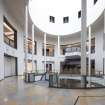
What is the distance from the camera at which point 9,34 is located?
16938 mm

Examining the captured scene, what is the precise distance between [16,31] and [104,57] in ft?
32.0

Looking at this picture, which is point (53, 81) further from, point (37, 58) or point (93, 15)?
point (37, 58)

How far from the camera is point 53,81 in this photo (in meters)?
9.31

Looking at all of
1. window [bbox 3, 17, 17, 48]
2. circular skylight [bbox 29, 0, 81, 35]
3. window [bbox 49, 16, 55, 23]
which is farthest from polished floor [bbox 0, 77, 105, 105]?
window [bbox 49, 16, 55, 23]

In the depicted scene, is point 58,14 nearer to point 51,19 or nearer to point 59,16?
point 59,16

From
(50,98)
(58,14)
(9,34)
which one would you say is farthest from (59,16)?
(50,98)

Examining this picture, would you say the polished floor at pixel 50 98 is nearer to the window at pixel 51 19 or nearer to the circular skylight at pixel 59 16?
the circular skylight at pixel 59 16

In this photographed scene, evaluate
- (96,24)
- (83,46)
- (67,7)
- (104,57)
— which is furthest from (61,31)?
(83,46)

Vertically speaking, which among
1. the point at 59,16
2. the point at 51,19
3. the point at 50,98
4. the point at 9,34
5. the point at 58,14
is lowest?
the point at 50,98

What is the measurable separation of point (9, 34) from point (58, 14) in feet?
37.9

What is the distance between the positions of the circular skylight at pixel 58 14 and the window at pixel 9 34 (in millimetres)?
5487

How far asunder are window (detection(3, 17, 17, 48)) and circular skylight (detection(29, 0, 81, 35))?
18.0ft

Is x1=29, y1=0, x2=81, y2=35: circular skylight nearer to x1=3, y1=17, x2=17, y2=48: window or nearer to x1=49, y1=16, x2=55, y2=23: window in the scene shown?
x1=49, y1=16, x2=55, y2=23: window

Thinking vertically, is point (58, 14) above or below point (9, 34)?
above
